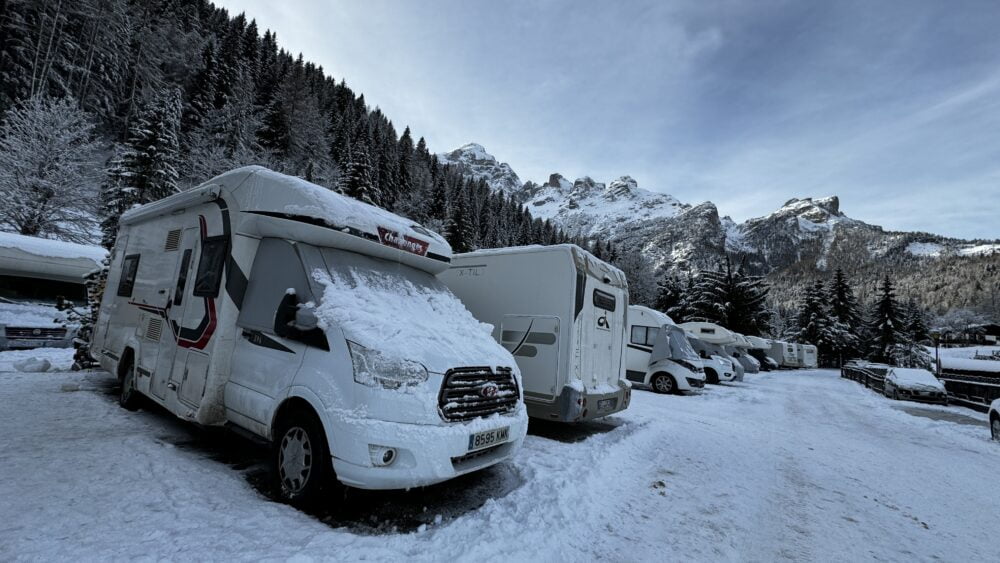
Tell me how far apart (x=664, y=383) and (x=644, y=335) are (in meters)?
1.74

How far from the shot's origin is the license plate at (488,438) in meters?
3.74

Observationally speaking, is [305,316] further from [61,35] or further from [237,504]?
[61,35]

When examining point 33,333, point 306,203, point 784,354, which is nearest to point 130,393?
point 306,203

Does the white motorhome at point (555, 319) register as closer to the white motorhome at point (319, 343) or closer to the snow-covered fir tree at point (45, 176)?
the white motorhome at point (319, 343)

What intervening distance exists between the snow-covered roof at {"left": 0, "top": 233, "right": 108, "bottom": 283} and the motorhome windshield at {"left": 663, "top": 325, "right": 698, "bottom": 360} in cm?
1961

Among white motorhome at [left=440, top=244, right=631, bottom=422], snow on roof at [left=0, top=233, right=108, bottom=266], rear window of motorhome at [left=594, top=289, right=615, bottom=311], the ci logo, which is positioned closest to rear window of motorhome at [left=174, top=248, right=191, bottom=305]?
the ci logo

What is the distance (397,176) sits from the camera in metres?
58.2

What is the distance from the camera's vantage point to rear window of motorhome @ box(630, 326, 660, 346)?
15.3m

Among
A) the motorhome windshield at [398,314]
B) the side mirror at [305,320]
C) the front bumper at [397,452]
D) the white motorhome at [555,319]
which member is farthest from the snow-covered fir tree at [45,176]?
the front bumper at [397,452]

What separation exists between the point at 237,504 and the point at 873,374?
31.3m

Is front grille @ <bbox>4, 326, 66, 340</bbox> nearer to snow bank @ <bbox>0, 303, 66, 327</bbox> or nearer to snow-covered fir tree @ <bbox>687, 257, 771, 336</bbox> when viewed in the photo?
snow bank @ <bbox>0, 303, 66, 327</bbox>

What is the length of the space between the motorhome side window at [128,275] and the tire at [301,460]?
479 centimetres

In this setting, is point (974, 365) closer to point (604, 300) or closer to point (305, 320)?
point (604, 300)

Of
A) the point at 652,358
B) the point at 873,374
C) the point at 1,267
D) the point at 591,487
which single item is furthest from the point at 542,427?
the point at 873,374
